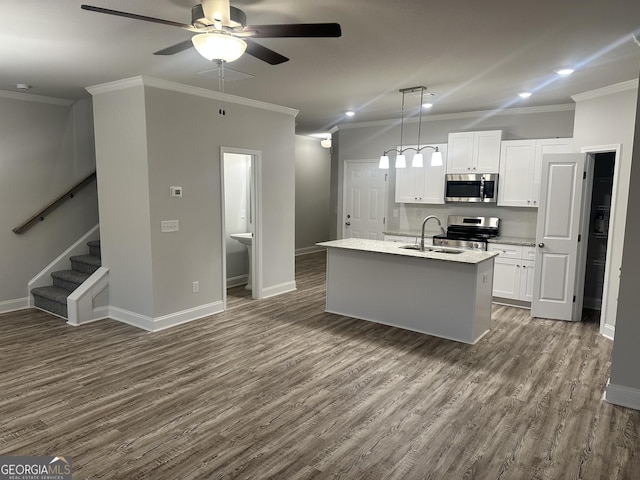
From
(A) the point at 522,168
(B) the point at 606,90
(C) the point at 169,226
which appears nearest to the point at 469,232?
(A) the point at 522,168

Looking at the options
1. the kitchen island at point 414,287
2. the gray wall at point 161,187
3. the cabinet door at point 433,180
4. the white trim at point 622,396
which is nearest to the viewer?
the white trim at point 622,396

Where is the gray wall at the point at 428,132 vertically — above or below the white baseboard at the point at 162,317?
above

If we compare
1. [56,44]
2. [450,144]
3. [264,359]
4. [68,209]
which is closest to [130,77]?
[56,44]

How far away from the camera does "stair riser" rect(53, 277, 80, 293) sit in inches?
210

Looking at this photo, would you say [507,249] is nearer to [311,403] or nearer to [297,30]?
[311,403]

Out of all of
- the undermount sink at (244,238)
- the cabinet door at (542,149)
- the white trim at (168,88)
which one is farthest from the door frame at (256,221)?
the cabinet door at (542,149)

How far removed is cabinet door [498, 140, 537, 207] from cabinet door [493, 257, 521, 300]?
830 millimetres

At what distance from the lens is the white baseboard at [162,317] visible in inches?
185

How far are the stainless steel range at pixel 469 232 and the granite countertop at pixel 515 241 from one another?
0.10m

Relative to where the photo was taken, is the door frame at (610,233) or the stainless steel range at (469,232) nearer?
the door frame at (610,233)

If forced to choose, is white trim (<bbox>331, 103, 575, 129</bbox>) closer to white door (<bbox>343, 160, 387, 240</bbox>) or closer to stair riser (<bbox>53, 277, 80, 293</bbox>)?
white door (<bbox>343, 160, 387, 240</bbox>)

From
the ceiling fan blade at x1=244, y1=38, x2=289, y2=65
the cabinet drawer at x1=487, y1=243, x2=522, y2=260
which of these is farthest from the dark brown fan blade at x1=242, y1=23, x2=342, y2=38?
the cabinet drawer at x1=487, y1=243, x2=522, y2=260

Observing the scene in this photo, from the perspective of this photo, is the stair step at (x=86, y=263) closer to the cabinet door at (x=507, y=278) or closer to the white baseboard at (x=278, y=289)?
the white baseboard at (x=278, y=289)

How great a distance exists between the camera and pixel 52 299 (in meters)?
5.18
